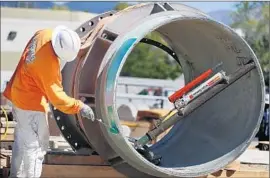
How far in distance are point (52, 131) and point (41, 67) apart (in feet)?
9.32

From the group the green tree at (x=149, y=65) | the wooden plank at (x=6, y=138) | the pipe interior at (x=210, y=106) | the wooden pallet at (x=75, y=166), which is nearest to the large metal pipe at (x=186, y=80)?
the pipe interior at (x=210, y=106)

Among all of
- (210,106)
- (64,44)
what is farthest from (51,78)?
(210,106)

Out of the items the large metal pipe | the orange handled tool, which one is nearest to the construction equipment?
the orange handled tool

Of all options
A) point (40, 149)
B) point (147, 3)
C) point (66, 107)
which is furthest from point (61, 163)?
point (147, 3)

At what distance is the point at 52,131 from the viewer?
26.7 feet

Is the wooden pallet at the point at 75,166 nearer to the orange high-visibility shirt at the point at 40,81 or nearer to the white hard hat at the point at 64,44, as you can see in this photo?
the orange high-visibility shirt at the point at 40,81

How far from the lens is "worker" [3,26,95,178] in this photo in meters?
5.42

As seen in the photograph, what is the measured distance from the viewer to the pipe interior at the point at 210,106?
695 cm

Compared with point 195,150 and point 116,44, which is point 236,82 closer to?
point 195,150

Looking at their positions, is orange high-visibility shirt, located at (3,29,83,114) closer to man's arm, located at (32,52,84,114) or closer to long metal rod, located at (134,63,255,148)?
man's arm, located at (32,52,84,114)

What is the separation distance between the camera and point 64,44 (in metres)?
5.44

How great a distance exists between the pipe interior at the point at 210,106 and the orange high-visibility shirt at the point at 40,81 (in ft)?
5.96

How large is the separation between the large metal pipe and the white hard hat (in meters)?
0.54

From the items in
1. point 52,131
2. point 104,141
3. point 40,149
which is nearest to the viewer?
point 40,149
